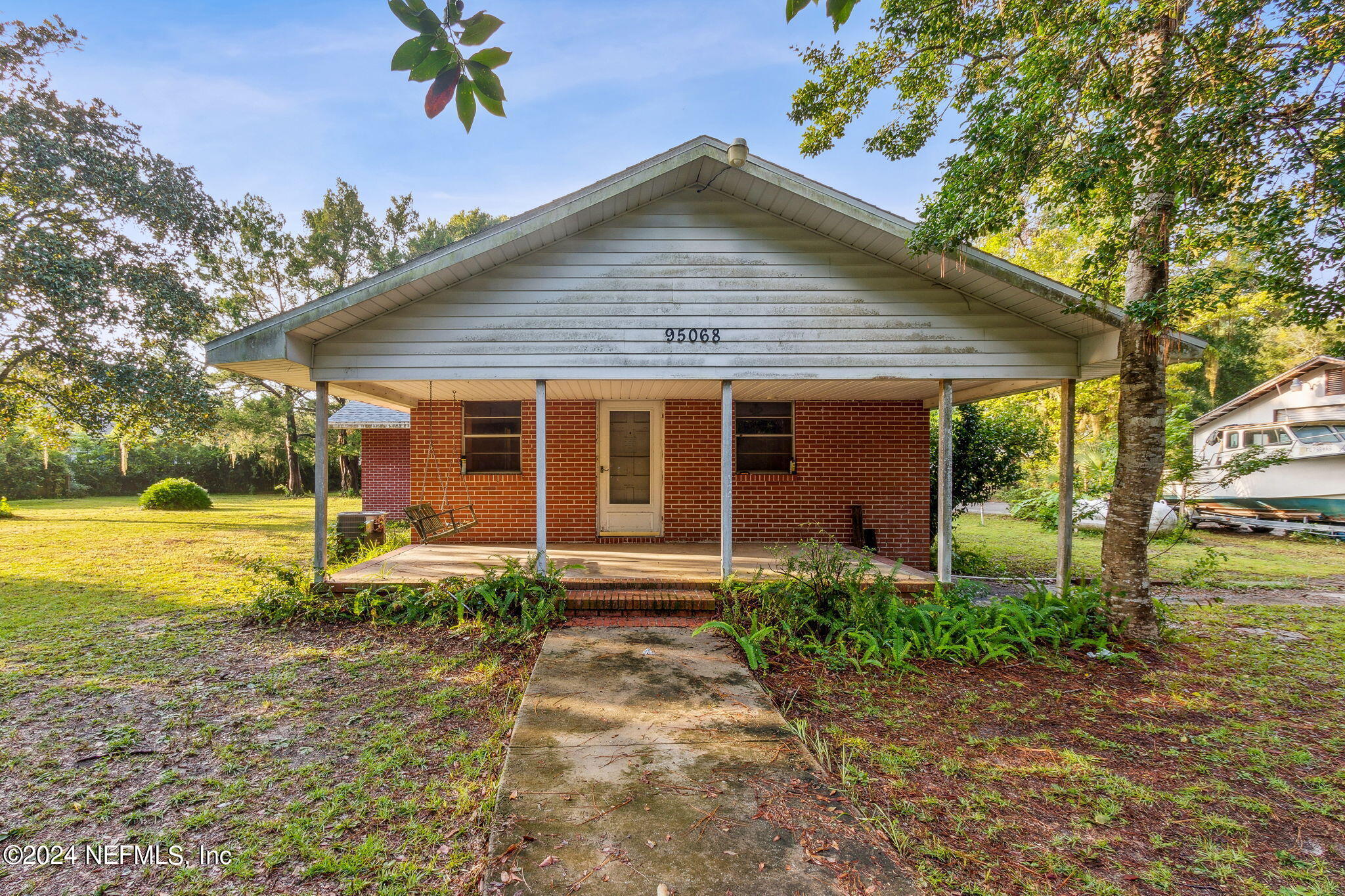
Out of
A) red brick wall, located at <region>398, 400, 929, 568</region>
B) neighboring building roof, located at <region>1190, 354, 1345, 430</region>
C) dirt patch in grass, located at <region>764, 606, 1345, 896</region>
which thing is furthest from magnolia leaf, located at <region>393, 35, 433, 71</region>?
neighboring building roof, located at <region>1190, 354, 1345, 430</region>

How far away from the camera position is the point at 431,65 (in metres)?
1.65

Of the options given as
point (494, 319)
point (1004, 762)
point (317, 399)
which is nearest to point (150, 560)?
point (317, 399)

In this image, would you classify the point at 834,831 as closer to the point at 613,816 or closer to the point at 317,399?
the point at 613,816

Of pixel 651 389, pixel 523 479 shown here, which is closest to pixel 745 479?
pixel 651 389

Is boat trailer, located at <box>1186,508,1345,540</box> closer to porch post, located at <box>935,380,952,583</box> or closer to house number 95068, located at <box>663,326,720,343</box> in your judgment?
porch post, located at <box>935,380,952,583</box>

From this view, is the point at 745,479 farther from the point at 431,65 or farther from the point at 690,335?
the point at 431,65

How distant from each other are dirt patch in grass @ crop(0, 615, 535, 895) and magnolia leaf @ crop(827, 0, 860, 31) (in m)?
3.66

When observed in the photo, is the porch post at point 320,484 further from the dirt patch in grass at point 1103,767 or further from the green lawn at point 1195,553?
the green lawn at point 1195,553

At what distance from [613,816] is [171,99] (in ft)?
24.5

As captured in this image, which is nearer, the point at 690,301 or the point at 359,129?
the point at 359,129

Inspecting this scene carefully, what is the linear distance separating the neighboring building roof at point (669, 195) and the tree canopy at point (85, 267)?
29.5ft

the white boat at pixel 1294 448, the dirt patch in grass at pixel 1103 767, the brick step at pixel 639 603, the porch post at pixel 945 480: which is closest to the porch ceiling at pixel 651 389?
the porch post at pixel 945 480

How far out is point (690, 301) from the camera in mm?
5973

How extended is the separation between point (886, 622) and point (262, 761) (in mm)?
4976
